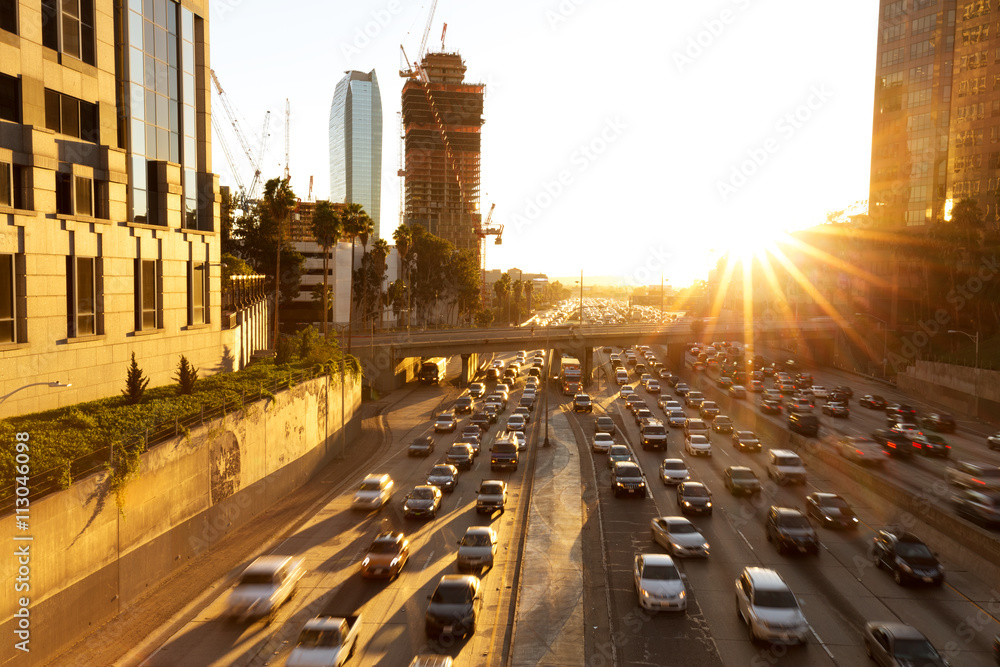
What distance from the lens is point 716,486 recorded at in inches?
1487

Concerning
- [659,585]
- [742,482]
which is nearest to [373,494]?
[659,585]

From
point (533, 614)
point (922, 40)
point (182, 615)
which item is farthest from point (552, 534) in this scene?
point (922, 40)

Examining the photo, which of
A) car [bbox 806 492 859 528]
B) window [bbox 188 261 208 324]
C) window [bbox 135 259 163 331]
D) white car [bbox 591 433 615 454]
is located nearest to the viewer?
car [bbox 806 492 859 528]

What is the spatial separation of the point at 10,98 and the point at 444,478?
26.6 metres

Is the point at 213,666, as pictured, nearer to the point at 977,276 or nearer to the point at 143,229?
the point at 143,229

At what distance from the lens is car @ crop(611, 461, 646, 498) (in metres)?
35.2

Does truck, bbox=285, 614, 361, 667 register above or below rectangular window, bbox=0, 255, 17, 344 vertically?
below

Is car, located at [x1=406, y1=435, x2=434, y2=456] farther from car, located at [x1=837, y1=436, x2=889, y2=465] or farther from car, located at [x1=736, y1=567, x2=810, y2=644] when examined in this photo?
car, located at [x1=736, y1=567, x2=810, y2=644]

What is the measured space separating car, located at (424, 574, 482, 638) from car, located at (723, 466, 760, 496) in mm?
19185

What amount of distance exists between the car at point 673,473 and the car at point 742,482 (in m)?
2.48

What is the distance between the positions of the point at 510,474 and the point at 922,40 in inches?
4599

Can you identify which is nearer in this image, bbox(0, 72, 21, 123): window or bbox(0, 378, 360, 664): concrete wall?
bbox(0, 378, 360, 664): concrete wall

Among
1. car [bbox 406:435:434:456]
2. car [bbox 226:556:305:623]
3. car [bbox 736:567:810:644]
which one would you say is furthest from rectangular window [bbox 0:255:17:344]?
car [bbox 736:567:810:644]

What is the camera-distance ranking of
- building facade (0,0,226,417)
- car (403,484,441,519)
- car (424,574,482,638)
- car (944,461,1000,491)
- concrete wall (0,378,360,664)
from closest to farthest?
concrete wall (0,378,360,664)
car (424,574,482,638)
building facade (0,0,226,417)
car (944,461,1000,491)
car (403,484,441,519)
